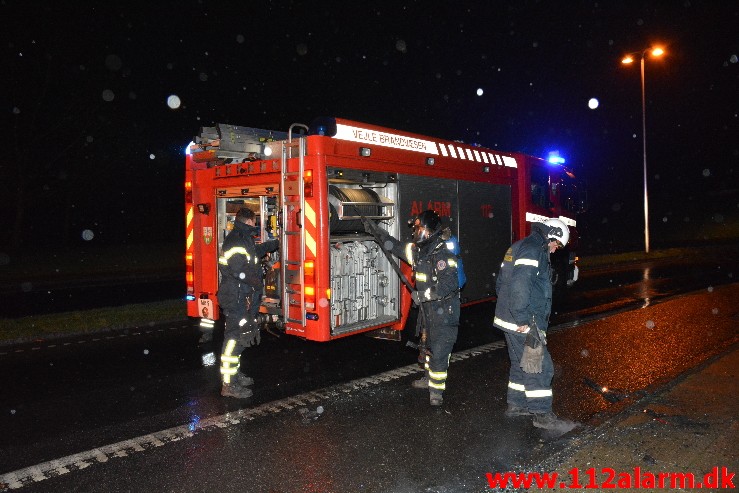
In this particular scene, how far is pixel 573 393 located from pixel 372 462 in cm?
244

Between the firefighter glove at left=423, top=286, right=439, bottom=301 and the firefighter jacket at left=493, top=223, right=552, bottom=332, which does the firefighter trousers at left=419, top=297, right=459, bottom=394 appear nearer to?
the firefighter glove at left=423, top=286, right=439, bottom=301

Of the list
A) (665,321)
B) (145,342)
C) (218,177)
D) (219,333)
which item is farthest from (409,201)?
(665,321)

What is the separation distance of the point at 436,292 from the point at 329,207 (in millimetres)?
1560

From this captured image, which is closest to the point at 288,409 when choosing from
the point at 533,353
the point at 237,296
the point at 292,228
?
the point at 237,296

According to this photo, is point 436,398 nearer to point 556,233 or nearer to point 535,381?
point 535,381

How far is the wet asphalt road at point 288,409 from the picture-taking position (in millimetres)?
3824

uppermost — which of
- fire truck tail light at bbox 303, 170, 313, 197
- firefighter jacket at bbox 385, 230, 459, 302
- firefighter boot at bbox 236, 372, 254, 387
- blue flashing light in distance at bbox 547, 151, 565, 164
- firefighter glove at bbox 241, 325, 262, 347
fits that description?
blue flashing light in distance at bbox 547, 151, 565, 164

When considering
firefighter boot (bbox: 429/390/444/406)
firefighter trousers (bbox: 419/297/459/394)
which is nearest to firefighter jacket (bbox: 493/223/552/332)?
firefighter trousers (bbox: 419/297/459/394)

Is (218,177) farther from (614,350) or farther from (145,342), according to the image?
(614,350)

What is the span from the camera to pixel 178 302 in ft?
34.0

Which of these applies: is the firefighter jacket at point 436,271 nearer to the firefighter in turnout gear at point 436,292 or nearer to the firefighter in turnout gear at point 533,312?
the firefighter in turnout gear at point 436,292

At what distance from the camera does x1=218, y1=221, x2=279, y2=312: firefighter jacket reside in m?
5.45

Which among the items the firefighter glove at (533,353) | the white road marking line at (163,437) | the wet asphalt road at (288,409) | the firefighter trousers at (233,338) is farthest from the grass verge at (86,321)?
the firefighter glove at (533,353)

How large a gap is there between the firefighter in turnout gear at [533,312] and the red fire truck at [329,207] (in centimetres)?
197
